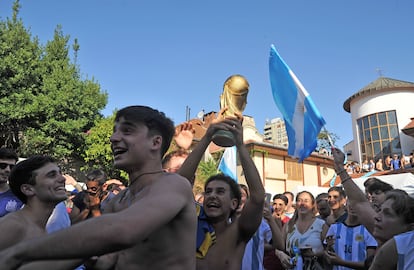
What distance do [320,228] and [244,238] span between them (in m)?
2.59

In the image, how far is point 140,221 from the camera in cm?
117

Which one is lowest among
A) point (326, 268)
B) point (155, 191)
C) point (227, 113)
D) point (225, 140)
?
point (326, 268)

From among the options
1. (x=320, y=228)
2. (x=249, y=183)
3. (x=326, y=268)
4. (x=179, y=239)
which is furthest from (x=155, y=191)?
(x=320, y=228)

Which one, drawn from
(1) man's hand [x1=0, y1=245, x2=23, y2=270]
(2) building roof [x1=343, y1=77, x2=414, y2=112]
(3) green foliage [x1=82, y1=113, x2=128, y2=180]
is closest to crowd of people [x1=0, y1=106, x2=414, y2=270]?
(1) man's hand [x1=0, y1=245, x2=23, y2=270]

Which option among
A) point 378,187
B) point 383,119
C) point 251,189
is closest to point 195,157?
point 251,189

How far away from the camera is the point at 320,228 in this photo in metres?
5.02

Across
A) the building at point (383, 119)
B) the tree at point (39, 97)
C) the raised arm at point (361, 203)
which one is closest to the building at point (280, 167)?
the building at point (383, 119)

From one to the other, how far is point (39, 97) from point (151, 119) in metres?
19.9

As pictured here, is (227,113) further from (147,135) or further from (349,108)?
(349,108)

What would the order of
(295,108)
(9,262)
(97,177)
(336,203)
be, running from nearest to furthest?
(9,262) < (295,108) < (97,177) < (336,203)

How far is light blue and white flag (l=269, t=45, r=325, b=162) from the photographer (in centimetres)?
495

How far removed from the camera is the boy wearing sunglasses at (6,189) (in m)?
3.73

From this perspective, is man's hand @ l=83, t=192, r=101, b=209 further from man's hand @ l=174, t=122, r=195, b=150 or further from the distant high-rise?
the distant high-rise

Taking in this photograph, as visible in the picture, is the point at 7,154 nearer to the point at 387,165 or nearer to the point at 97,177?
the point at 97,177
